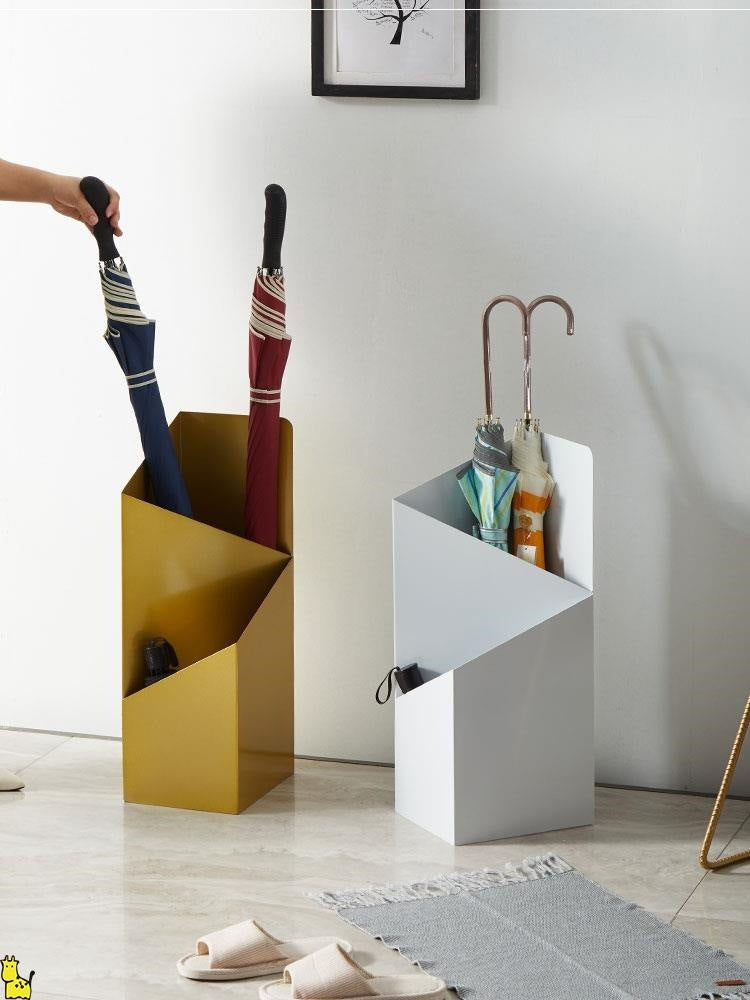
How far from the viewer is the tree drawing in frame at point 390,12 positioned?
83.4 inches

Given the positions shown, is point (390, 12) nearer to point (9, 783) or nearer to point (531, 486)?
point (531, 486)

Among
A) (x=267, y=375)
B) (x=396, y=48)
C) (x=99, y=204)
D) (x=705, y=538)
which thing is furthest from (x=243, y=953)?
(x=396, y=48)

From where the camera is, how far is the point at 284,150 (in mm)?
2223

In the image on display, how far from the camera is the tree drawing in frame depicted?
6.95ft

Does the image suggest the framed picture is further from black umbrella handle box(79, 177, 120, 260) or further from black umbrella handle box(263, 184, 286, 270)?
black umbrella handle box(79, 177, 120, 260)

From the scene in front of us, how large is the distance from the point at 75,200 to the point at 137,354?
28cm

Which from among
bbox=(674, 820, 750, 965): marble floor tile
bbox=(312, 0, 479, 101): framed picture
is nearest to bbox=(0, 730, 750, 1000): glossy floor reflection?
bbox=(674, 820, 750, 965): marble floor tile

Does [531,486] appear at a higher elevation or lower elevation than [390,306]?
lower

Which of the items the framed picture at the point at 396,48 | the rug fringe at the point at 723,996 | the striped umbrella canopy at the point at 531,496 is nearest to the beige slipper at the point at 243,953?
the rug fringe at the point at 723,996

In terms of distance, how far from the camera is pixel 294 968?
1.51 meters

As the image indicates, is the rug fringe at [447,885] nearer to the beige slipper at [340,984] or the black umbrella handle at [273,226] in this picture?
the beige slipper at [340,984]

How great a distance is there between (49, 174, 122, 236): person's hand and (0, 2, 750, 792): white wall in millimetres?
198

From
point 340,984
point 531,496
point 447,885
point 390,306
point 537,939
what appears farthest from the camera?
point 390,306

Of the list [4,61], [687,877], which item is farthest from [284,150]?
[687,877]
